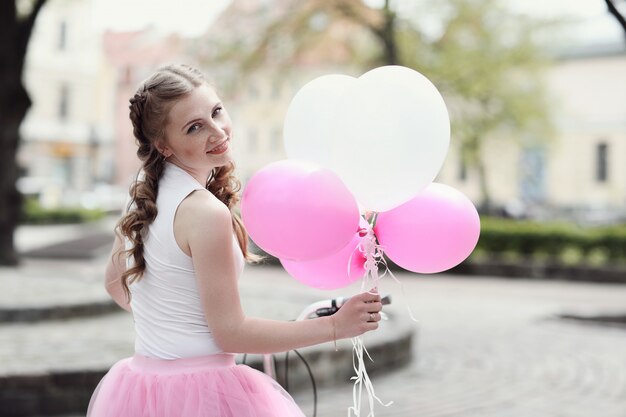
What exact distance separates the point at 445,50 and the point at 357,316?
854 inches

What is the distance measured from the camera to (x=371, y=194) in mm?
2332

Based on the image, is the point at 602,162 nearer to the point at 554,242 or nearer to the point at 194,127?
the point at 554,242

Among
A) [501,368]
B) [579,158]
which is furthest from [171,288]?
[579,158]

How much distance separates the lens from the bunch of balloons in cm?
218

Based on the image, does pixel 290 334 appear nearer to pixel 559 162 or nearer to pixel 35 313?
pixel 35 313

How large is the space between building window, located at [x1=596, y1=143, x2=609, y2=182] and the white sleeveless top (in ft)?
146

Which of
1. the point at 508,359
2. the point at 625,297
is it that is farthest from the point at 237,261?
the point at 625,297

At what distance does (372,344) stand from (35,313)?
351 centimetres

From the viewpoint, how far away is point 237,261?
6.85ft

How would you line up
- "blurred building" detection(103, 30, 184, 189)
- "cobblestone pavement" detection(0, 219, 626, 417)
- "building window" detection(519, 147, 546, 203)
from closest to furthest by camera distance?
"cobblestone pavement" detection(0, 219, 626, 417) < "building window" detection(519, 147, 546, 203) < "blurred building" detection(103, 30, 184, 189)

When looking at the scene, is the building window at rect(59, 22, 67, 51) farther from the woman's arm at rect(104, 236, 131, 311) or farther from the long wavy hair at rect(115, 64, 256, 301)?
the long wavy hair at rect(115, 64, 256, 301)

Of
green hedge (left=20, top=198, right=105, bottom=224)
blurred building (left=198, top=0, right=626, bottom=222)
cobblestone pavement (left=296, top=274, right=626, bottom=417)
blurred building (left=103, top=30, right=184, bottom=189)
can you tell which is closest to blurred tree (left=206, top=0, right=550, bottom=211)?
cobblestone pavement (left=296, top=274, right=626, bottom=417)

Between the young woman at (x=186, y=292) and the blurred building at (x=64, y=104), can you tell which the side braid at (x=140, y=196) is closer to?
the young woman at (x=186, y=292)

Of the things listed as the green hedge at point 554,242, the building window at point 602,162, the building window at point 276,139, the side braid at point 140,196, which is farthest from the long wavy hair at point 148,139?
the building window at point 276,139
